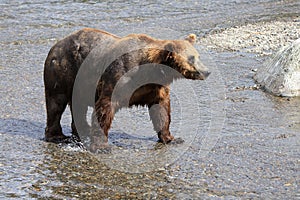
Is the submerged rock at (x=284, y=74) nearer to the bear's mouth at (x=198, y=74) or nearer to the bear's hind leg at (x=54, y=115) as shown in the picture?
the bear's mouth at (x=198, y=74)

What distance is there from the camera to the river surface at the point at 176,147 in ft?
20.1

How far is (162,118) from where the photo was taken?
7496 mm

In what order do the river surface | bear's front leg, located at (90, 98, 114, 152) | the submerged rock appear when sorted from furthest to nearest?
the submerged rock → bear's front leg, located at (90, 98, 114, 152) → the river surface

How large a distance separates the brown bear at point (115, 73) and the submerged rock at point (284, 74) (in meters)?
2.54

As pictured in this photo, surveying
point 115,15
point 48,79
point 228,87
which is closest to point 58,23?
point 115,15

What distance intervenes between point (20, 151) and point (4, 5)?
10.3 metres

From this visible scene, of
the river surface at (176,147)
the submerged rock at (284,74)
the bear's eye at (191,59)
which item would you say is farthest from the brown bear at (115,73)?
the submerged rock at (284,74)

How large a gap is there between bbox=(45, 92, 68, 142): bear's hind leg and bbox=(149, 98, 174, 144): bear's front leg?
1102 mm

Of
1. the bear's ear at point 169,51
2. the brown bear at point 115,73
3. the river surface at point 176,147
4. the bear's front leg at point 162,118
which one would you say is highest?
the bear's ear at point 169,51

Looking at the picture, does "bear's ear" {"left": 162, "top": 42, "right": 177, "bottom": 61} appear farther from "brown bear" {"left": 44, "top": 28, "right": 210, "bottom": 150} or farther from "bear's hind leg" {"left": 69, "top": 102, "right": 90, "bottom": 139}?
"bear's hind leg" {"left": 69, "top": 102, "right": 90, "bottom": 139}

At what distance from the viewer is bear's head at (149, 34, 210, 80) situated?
7098 mm

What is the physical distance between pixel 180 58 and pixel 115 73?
770 mm

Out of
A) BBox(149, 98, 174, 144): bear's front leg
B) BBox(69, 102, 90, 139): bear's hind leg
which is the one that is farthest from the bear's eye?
BBox(69, 102, 90, 139): bear's hind leg

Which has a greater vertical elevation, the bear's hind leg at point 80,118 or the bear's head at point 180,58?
the bear's head at point 180,58
